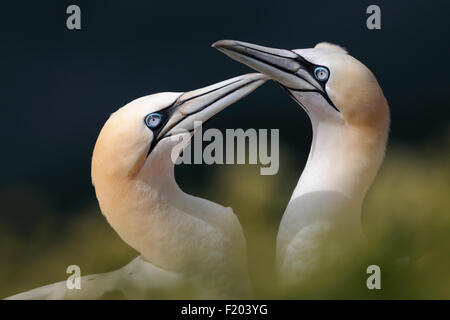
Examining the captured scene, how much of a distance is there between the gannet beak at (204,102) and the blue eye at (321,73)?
39cm

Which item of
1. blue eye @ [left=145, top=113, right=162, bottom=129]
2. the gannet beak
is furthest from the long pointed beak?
blue eye @ [left=145, top=113, right=162, bottom=129]

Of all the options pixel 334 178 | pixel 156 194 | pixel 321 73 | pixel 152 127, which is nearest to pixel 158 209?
pixel 156 194

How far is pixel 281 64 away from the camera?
3842 mm

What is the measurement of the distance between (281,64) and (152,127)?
94 centimetres

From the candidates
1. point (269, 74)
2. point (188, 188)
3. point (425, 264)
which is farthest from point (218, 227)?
point (425, 264)

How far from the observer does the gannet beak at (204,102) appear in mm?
3676

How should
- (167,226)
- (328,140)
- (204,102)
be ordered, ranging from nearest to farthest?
(167,226) → (204,102) → (328,140)

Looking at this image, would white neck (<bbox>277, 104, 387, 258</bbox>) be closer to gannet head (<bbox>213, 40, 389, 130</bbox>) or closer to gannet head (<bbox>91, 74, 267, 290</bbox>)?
gannet head (<bbox>213, 40, 389, 130</bbox>)

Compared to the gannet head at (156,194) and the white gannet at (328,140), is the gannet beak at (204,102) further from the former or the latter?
the white gannet at (328,140)

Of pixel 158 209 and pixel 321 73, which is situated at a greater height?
pixel 321 73

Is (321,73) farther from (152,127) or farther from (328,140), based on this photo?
(152,127)

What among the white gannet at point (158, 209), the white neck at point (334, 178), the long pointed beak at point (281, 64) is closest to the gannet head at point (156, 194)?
the white gannet at point (158, 209)

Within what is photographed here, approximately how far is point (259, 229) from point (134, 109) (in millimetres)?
1290

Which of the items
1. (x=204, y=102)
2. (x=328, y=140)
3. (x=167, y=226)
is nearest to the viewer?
(x=167, y=226)
